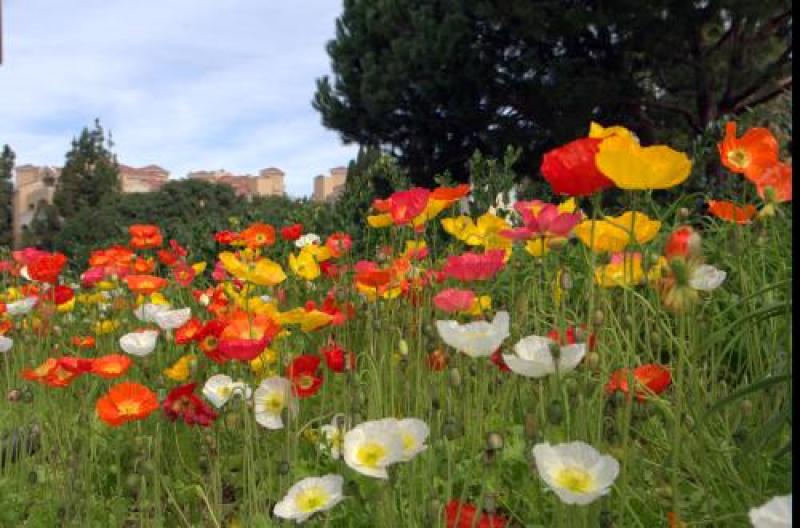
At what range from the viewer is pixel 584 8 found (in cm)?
1027

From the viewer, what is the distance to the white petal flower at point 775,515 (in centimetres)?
64

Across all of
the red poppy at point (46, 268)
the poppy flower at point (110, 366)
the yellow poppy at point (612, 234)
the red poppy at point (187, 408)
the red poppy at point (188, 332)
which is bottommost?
the red poppy at point (187, 408)

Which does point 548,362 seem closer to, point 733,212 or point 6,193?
point 733,212

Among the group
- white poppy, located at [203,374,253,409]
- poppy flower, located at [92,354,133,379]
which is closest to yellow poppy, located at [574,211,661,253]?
white poppy, located at [203,374,253,409]

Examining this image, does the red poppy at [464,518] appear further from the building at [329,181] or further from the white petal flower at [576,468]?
the building at [329,181]

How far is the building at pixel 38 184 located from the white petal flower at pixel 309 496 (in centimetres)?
3430

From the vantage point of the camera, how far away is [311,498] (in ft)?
3.84

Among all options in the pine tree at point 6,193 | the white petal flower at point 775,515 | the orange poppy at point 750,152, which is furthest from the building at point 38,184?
the white petal flower at point 775,515

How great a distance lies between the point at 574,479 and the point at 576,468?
0.6 inches

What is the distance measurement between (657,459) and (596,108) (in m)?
10.1

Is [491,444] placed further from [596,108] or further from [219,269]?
[596,108]

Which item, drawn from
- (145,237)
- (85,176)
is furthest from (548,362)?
(85,176)

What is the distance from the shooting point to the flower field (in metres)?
1.12

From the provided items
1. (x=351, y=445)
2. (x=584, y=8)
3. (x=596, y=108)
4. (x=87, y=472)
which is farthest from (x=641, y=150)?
(x=596, y=108)
